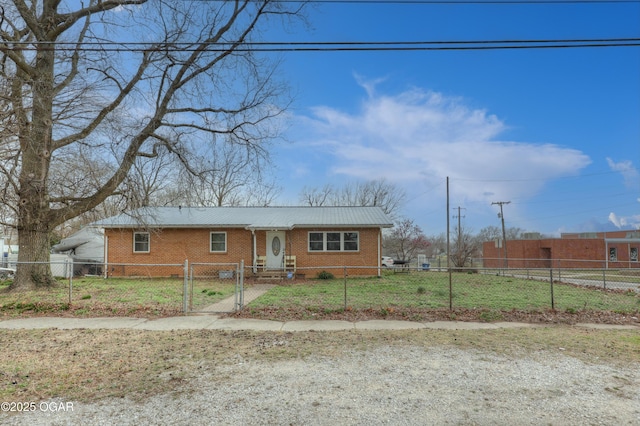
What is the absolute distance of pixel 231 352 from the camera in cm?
598

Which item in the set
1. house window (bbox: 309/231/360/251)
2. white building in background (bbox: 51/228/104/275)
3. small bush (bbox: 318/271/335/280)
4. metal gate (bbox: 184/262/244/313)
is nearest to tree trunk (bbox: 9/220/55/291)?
metal gate (bbox: 184/262/244/313)

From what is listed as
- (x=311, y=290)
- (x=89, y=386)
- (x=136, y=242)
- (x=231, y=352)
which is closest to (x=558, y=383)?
(x=231, y=352)

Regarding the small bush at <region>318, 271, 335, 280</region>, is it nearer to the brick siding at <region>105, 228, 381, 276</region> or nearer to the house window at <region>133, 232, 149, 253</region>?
the brick siding at <region>105, 228, 381, 276</region>

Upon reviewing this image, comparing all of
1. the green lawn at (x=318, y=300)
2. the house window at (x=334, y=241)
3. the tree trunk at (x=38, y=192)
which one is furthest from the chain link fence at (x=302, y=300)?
the house window at (x=334, y=241)

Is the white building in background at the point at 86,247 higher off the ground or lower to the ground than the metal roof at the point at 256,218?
lower

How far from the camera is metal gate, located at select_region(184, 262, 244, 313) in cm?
943

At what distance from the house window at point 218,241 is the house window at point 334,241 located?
4.56 meters

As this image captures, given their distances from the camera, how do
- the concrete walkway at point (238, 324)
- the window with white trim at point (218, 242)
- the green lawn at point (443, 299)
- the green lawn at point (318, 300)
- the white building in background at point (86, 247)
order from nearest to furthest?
the concrete walkway at point (238, 324), the green lawn at point (318, 300), the green lawn at point (443, 299), the window with white trim at point (218, 242), the white building in background at point (86, 247)

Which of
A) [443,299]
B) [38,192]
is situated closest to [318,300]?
[443,299]

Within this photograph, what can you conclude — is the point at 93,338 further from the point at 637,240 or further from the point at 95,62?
the point at 637,240

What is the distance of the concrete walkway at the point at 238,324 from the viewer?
7.67 metres

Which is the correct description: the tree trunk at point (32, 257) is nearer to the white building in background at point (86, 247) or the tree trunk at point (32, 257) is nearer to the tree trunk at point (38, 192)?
the tree trunk at point (38, 192)

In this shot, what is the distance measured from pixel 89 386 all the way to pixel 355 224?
49.2ft

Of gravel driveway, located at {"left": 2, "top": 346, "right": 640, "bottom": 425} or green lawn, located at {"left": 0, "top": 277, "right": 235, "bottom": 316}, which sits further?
A: green lawn, located at {"left": 0, "top": 277, "right": 235, "bottom": 316}
